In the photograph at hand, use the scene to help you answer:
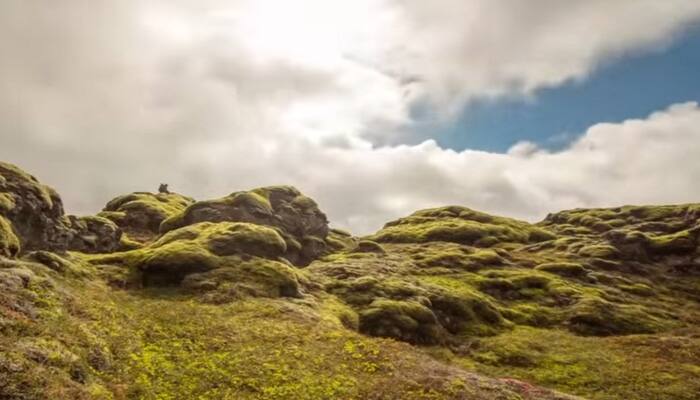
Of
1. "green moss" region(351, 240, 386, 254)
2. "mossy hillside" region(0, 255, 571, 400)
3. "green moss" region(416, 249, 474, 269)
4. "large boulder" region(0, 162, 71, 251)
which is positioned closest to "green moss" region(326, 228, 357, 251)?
"green moss" region(351, 240, 386, 254)

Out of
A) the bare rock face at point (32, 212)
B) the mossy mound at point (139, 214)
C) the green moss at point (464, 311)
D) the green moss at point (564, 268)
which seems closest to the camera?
the bare rock face at point (32, 212)

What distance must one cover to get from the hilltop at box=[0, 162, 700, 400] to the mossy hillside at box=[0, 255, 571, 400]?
154 mm

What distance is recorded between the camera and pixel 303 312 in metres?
56.9

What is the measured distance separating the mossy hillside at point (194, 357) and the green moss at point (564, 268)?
74312 mm

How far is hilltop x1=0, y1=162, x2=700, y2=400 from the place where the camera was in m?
34.5

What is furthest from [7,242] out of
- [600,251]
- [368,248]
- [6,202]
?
[600,251]

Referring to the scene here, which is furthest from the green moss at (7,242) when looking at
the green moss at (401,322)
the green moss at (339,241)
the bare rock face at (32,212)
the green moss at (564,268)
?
the green moss at (564,268)

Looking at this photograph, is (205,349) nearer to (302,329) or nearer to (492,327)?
(302,329)

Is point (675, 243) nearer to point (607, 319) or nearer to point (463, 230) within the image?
point (463, 230)

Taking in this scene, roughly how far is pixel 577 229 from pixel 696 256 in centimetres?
4365

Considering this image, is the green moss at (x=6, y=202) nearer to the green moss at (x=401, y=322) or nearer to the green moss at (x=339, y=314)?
the green moss at (x=339, y=314)

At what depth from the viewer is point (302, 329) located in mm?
50031

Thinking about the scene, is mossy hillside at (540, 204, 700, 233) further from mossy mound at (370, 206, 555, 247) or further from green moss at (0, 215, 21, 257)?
green moss at (0, 215, 21, 257)

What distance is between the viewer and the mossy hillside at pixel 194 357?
1119 inches
